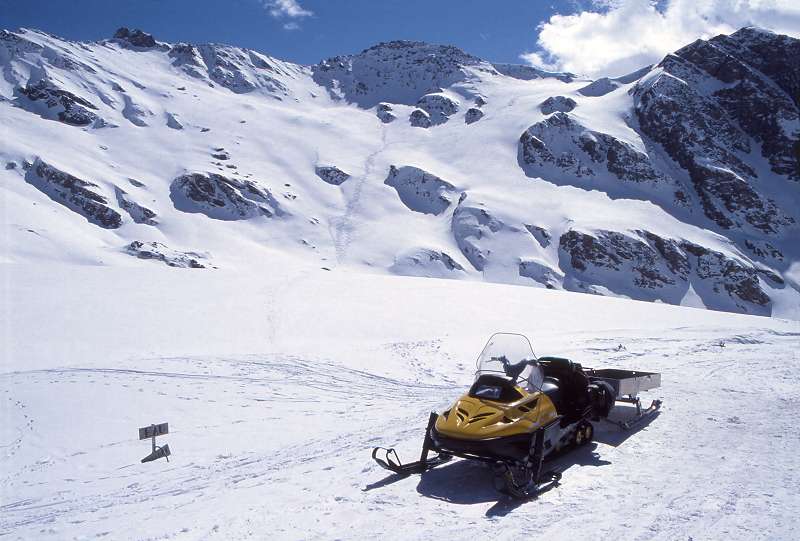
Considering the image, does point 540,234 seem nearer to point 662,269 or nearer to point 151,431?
point 662,269

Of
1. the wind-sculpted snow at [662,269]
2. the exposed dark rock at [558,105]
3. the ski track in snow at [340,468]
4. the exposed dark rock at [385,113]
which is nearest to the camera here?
the ski track in snow at [340,468]

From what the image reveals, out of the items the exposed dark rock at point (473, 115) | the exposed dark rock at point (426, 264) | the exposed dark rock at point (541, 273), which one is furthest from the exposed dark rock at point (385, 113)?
the exposed dark rock at point (541, 273)

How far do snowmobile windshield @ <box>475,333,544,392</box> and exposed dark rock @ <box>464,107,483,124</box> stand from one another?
13838cm

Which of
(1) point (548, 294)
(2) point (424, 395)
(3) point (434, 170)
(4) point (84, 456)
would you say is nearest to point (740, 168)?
(3) point (434, 170)

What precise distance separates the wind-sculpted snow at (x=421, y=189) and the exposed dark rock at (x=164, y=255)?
43.5m

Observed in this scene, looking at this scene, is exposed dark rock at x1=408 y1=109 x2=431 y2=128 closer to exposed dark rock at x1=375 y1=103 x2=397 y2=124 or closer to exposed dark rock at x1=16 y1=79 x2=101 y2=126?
exposed dark rock at x1=375 y1=103 x2=397 y2=124

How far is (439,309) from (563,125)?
103461 mm

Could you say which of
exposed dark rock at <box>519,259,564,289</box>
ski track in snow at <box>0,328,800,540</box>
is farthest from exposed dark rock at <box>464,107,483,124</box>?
ski track in snow at <box>0,328,800,540</box>

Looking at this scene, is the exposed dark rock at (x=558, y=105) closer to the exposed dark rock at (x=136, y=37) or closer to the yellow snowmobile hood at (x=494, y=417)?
the exposed dark rock at (x=136, y=37)

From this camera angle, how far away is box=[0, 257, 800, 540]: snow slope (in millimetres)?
6512

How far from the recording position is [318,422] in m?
11.4

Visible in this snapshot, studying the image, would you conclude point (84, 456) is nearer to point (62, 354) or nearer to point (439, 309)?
point (62, 354)

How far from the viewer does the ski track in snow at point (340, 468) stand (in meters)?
6.37

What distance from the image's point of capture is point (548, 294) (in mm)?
34969
